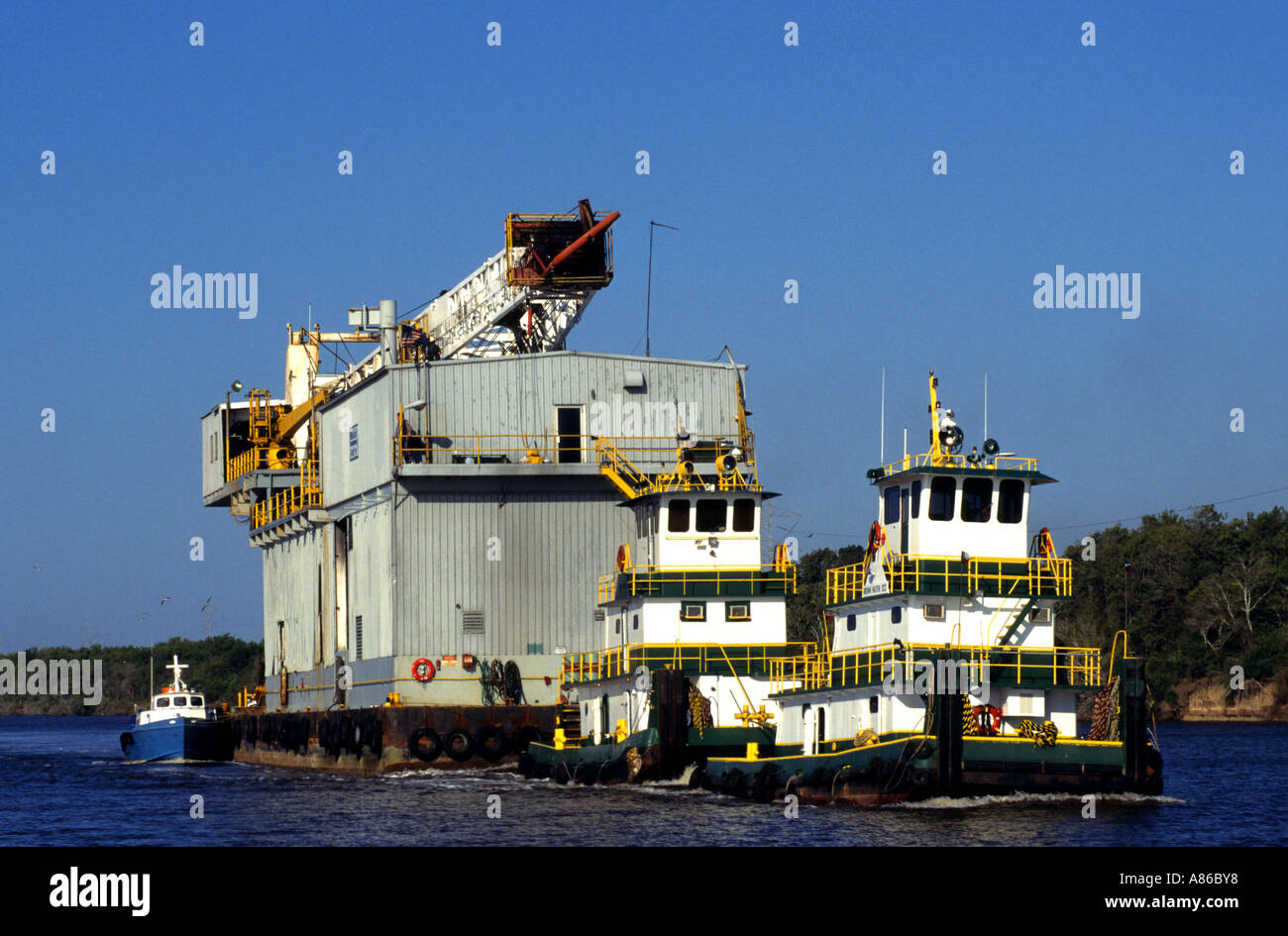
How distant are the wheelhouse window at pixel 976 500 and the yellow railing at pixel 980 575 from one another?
860 mm

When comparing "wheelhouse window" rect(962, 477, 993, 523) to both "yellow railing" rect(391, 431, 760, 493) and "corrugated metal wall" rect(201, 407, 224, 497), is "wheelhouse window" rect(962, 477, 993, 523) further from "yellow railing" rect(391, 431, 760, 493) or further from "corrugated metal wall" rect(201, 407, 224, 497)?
"corrugated metal wall" rect(201, 407, 224, 497)

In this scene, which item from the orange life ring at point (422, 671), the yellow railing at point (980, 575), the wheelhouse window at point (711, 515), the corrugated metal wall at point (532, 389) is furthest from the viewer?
the corrugated metal wall at point (532, 389)

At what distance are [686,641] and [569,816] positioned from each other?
790cm

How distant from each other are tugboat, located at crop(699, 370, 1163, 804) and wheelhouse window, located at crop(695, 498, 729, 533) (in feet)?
22.6

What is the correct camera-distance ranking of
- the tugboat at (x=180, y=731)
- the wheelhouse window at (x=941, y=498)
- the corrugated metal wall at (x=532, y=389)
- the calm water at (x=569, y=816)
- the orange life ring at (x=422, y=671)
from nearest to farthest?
the calm water at (x=569, y=816) < the wheelhouse window at (x=941, y=498) < the orange life ring at (x=422, y=671) < the corrugated metal wall at (x=532, y=389) < the tugboat at (x=180, y=731)

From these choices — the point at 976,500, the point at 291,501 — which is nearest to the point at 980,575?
the point at 976,500

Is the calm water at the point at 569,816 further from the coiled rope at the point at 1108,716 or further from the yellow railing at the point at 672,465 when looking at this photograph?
the yellow railing at the point at 672,465

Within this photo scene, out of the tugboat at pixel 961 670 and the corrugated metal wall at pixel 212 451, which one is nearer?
the tugboat at pixel 961 670

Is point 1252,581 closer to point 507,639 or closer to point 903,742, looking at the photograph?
point 507,639

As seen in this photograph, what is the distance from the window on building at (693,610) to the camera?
42.6 m

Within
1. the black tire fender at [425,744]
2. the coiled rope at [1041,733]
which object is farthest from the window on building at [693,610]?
the coiled rope at [1041,733]

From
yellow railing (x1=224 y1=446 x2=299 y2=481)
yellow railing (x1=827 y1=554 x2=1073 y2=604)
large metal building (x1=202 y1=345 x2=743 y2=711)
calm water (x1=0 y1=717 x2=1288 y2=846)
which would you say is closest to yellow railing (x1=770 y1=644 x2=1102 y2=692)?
yellow railing (x1=827 y1=554 x2=1073 y2=604)
